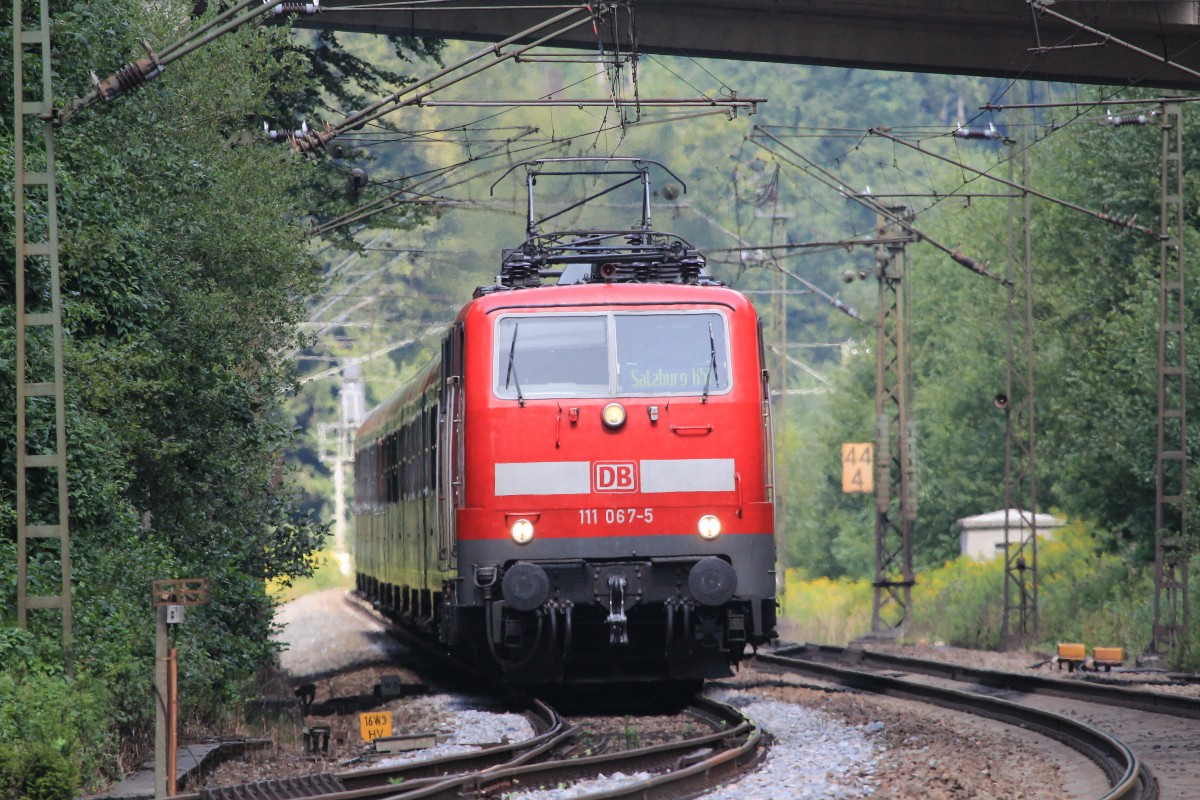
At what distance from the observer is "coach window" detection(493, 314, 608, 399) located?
12750 mm

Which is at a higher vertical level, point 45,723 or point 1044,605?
point 45,723

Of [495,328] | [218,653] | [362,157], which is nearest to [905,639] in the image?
[362,157]

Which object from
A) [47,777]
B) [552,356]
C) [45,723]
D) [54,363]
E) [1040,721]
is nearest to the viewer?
[47,777]

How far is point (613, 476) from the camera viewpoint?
41.2 feet

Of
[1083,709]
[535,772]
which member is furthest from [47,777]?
[1083,709]

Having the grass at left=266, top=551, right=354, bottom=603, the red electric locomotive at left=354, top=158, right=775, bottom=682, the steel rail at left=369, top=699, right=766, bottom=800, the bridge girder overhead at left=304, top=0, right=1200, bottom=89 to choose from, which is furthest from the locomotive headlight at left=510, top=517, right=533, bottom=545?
the grass at left=266, top=551, right=354, bottom=603

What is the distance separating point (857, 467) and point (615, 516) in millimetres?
25360

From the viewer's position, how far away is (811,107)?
83.9 meters

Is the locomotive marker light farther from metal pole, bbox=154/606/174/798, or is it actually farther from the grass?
the grass

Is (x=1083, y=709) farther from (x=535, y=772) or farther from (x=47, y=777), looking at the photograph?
(x=47, y=777)

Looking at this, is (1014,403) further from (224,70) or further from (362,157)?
(224,70)

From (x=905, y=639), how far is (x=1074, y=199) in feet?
36.5

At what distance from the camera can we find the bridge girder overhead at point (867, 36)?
18609 millimetres

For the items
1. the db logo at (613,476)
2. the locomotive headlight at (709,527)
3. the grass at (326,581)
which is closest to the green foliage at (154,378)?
the db logo at (613,476)
